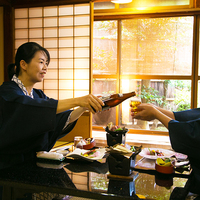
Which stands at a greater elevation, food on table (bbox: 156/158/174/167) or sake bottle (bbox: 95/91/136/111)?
sake bottle (bbox: 95/91/136/111)

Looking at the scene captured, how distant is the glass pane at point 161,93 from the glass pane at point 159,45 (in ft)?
0.82

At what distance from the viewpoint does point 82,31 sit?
4.61 meters

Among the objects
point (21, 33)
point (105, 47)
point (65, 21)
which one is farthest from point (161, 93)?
point (21, 33)

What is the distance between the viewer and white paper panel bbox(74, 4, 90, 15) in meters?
4.54

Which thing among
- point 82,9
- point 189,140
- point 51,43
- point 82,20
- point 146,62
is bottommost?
point 189,140

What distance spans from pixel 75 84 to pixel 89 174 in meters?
3.45

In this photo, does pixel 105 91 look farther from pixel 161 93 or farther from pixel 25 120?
pixel 25 120

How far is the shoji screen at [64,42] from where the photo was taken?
4.59 m

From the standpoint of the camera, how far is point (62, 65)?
480 centimetres

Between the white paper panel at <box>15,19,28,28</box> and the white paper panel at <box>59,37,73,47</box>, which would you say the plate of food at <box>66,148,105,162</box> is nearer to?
the white paper panel at <box>59,37,73,47</box>

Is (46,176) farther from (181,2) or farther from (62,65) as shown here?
(181,2)

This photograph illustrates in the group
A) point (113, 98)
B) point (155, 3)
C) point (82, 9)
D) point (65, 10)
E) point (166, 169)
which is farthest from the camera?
point (155, 3)

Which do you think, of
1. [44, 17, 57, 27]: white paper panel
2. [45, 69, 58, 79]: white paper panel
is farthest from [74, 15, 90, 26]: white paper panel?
[45, 69, 58, 79]: white paper panel

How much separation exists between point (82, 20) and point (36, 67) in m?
2.99
